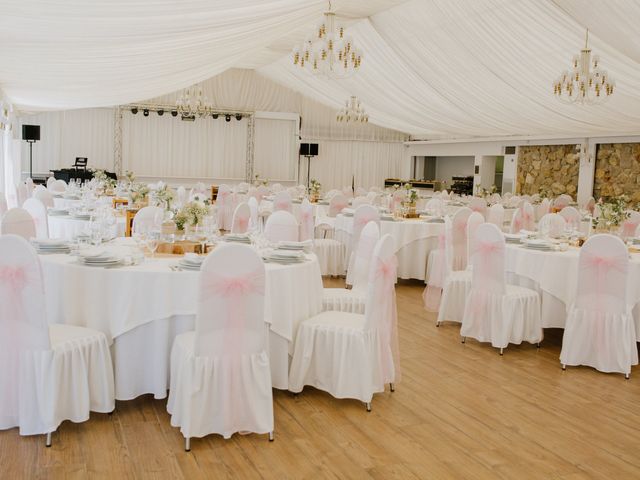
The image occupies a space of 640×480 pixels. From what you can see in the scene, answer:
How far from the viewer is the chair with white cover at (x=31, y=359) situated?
364 cm

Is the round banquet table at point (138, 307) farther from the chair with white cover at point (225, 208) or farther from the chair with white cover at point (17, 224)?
the chair with white cover at point (225, 208)

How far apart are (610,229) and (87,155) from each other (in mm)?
16674

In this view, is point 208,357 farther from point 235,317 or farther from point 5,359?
point 5,359

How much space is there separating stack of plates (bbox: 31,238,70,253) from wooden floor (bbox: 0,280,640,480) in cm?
117

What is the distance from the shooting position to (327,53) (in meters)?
8.95

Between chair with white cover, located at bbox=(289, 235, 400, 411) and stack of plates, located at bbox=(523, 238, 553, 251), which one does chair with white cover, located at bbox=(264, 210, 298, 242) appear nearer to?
chair with white cover, located at bbox=(289, 235, 400, 411)

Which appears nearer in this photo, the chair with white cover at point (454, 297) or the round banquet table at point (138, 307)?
the round banquet table at point (138, 307)

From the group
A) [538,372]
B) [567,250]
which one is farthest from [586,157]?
[538,372]

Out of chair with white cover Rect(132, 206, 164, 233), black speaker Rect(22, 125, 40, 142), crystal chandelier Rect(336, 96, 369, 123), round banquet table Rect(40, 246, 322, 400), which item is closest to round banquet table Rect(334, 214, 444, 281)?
chair with white cover Rect(132, 206, 164, 233)

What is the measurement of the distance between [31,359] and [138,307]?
686mm

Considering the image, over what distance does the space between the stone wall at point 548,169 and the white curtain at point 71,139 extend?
1194 cm

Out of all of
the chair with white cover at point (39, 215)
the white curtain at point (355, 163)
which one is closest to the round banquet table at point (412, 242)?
the chair with white cover at point (39, 215)

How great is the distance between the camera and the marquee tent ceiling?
505 cm

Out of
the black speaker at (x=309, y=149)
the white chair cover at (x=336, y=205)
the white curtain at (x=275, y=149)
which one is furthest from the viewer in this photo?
the white curtain at (x=275, y=149)
